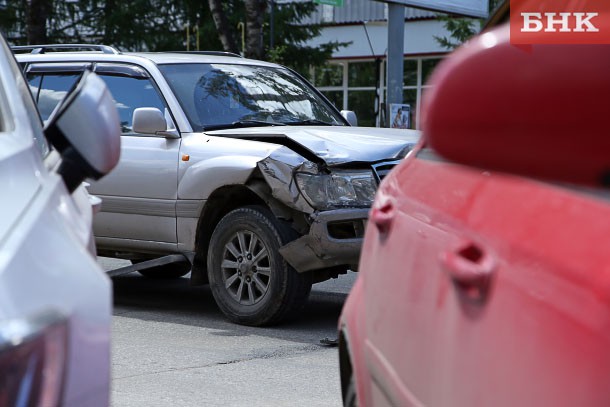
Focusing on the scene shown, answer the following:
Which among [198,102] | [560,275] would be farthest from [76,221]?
[198,102]

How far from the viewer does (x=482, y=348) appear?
209 centimetres

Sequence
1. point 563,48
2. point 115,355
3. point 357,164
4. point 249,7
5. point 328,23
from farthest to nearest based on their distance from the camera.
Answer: point 328,23, point 249,7, point 357,164, point 115,355, point 563,48

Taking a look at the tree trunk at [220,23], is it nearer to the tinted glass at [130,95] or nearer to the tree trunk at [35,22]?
the tree trunk at [35,22]

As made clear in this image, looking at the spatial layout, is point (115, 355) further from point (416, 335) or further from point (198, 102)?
point (416, 335)

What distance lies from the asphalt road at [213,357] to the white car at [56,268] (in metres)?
3.17

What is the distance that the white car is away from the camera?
70.4 inches

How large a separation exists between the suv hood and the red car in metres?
5.23

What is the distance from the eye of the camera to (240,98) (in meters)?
→ 9.24

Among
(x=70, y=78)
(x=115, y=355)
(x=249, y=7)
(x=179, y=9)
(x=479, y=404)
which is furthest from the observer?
(x=179, y=9)

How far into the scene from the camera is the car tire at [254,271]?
8070 mm

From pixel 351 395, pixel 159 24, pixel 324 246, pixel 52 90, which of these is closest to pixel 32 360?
pixel 351 395

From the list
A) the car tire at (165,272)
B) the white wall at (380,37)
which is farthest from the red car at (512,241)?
the white wall at (380,37)

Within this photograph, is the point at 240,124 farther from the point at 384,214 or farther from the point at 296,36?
the point at 296,36

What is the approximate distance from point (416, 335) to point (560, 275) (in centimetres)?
79
